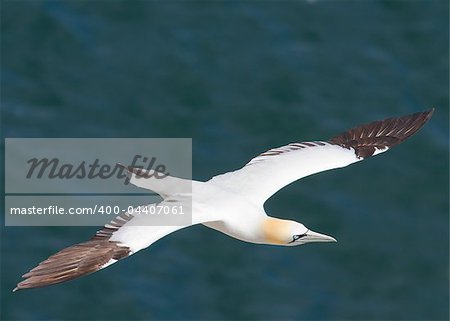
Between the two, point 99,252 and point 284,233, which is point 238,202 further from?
point 99,252

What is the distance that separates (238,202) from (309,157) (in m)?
1.89

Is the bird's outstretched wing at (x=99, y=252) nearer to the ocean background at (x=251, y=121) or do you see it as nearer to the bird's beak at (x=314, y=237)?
the bird's beak at (x=314, y=237)

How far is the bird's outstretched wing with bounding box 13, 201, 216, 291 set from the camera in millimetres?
16281

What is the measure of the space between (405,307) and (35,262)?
599 centimetres

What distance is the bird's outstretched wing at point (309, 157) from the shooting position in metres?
19.3

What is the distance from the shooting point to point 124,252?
1680 centimetres

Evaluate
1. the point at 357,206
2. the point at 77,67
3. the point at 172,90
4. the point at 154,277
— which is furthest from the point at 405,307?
the point at 77,67

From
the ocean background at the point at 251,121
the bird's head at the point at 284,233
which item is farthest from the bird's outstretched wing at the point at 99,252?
the ocean background at the point at 251,121

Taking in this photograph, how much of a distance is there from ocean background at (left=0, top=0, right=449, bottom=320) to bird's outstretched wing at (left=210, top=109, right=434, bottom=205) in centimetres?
272

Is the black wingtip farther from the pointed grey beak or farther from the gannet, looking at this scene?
the pointed grey beak

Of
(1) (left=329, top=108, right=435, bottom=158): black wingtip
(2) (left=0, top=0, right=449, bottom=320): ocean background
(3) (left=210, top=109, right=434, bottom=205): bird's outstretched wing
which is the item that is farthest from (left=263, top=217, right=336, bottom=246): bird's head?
(2) (left=0, top=0, right=449, bottom=320): ocean background

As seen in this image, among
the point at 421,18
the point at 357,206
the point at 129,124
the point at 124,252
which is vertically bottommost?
the point at 124,252

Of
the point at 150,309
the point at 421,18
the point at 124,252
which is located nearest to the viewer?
the point at 124,252

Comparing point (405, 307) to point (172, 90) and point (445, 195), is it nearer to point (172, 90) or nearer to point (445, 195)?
point (445, 195)
